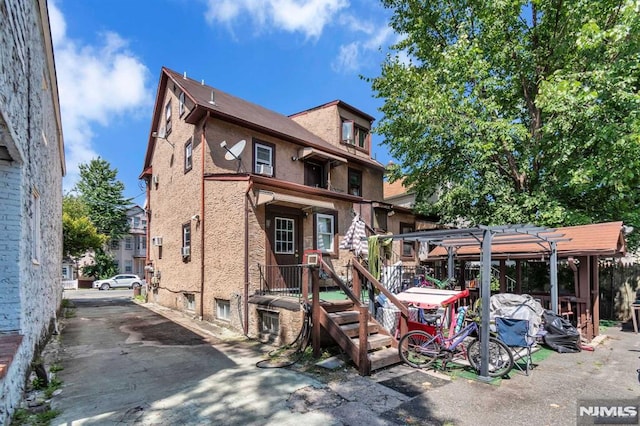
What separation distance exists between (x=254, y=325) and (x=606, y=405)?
23.1ft

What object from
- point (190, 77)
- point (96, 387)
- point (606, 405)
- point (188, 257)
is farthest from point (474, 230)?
point (190, 77)

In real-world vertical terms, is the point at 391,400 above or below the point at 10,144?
below

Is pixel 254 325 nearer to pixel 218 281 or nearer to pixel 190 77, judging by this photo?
pixel 218 281

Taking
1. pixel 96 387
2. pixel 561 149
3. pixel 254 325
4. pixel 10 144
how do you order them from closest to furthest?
pixel 10 144 < pixel 96 387 < pixel 254 325 < pixel 561 149

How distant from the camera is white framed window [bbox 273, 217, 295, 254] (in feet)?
35.2

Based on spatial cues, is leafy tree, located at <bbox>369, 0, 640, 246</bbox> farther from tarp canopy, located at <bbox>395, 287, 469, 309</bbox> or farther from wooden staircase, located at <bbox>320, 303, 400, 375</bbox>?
wooden staircase, located at <bbox>320, 303, 400, 375</bbox>

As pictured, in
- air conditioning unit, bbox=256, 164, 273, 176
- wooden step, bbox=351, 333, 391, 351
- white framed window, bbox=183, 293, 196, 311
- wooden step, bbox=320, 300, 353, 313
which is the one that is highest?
air conditioning unit, bbox=256, 164, 273, 176

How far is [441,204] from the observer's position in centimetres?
1439

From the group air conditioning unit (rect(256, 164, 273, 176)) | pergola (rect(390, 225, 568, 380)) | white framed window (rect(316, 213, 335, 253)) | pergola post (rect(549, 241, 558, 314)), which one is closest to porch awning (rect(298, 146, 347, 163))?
air conditioning unit (rect(256, 164, 273, 176))

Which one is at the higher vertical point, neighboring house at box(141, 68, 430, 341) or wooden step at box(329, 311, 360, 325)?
neighboring house at box(141, 68, 430, 341)

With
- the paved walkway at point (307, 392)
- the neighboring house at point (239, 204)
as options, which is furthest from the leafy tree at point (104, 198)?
the paved walkway at point (307, 392)

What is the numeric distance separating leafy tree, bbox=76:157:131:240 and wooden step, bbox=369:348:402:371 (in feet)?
136

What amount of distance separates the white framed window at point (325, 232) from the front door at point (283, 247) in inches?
31.1

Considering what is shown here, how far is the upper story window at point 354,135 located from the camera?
1767cm
